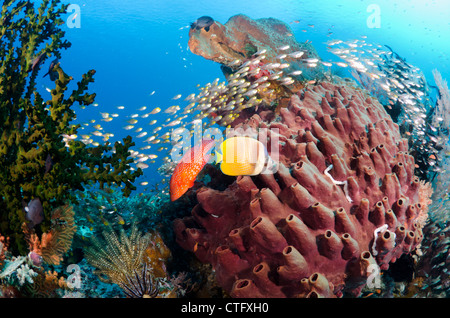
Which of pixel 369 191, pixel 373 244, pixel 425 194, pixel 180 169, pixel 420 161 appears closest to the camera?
pixel 373 244

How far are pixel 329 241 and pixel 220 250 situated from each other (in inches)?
42.8

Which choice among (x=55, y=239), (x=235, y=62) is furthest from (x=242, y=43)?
(x=55, y=239)

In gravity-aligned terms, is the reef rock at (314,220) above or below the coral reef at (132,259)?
above

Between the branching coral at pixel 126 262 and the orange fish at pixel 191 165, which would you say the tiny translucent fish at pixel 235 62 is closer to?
the orange fish at pixel 191 165

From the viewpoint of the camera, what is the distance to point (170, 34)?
71.4 metres

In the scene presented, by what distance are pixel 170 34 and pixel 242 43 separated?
71551 mm

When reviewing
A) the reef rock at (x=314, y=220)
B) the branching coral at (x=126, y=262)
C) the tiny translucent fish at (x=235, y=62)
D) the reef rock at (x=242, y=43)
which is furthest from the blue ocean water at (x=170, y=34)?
the reef rock at (x=314, y=220)

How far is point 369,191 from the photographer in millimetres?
2861

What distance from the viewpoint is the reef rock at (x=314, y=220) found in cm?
229

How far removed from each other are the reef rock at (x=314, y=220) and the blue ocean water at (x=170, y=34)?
37.1 metres

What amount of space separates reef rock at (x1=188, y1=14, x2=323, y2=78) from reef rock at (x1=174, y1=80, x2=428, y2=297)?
6.12m

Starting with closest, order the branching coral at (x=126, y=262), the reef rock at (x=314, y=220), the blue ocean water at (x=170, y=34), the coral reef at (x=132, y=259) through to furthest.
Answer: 1. the reef rock at (x=314, y=220)
2. the branching coral at (x=126, y=262)
3. the coral reef at (x=132, y=259)
4. the blue ocean water at (x=170, y=34)

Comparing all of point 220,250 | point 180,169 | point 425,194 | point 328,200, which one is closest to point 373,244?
point 328,200
